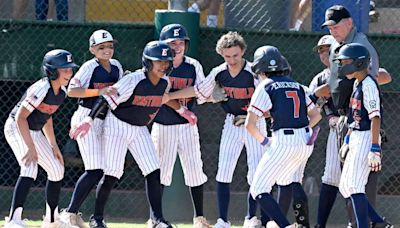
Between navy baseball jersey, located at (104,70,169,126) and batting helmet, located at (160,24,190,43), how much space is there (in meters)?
0.45

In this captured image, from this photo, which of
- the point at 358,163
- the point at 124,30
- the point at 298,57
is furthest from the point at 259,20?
the point at 358,163

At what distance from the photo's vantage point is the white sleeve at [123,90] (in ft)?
25.2

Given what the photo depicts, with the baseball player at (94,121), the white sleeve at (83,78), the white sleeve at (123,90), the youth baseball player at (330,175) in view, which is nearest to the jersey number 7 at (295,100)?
the youth baseball player at (330,175)

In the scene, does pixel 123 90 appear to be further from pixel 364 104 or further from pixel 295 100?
pixel 364 104

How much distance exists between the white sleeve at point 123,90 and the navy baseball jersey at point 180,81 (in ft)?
1.89

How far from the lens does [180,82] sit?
829cm

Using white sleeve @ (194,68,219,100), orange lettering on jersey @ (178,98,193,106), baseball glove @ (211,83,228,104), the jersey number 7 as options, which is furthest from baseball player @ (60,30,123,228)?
the jersey number 7

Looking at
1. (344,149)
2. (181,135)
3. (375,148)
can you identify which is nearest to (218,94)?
(181,135)

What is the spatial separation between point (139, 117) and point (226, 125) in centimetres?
75

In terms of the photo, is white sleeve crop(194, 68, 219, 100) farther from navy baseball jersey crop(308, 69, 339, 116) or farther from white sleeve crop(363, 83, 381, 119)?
white sleeve crop(363, 83, 381, 119)

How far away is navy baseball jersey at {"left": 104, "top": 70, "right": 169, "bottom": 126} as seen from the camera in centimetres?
769

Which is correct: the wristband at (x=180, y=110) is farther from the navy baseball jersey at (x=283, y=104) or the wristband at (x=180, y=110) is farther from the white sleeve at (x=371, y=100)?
the white sleeve at (x=371, y=100)

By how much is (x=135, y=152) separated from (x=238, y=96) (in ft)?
3.10

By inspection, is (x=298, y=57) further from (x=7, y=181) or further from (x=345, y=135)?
(x=7, y=181)
